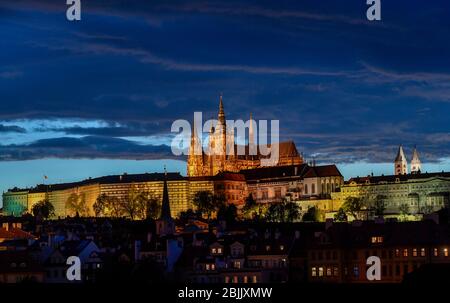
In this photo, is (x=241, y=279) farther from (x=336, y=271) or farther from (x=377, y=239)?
(x=377, y=239)

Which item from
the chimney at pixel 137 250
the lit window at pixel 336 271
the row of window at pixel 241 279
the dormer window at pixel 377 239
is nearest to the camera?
the row of window at pixel 241 279

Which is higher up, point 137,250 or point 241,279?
point 137,250

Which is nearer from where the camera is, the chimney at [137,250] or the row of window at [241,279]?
the row of window at [241,279]

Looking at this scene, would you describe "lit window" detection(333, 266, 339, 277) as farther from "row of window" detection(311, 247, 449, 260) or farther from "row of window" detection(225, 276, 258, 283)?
"row of window" detection(225, 276, 258, 283)

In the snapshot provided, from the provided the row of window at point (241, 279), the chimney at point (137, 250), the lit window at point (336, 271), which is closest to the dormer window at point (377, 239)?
the lit window at point (336, 271)

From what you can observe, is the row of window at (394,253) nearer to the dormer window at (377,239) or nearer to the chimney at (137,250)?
the dormer window at (377,239)

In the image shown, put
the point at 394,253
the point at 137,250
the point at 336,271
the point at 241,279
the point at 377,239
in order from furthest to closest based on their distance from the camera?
1. the point at 137,250
2. the point at 377,239
3. the point at 336,271
4. the point at 394,253
5. the point at 241,279

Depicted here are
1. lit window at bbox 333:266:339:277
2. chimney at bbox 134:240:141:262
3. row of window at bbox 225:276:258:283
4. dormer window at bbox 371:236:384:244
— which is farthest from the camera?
chimney at bbox 134:240:141:262

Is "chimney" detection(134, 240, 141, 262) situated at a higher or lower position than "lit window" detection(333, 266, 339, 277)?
higher

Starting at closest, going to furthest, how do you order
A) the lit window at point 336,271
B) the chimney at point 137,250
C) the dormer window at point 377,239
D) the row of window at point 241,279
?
the row of window at point 241,279
the lit window at point 336,271
the dormer window at point 377,239
the chimney at point 137,250

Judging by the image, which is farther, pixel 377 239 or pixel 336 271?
pixel 377 239

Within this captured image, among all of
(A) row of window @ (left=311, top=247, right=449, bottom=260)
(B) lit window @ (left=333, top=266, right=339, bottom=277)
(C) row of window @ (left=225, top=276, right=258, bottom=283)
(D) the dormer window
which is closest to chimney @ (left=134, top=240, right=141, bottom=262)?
(C) row of window @ (left=225, top=276, right=258, bottom=283)

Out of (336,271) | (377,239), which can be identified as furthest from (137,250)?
Result: (377,239)

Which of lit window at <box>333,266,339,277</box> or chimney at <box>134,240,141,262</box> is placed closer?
lit window at <box>333,266,339,277</box>
